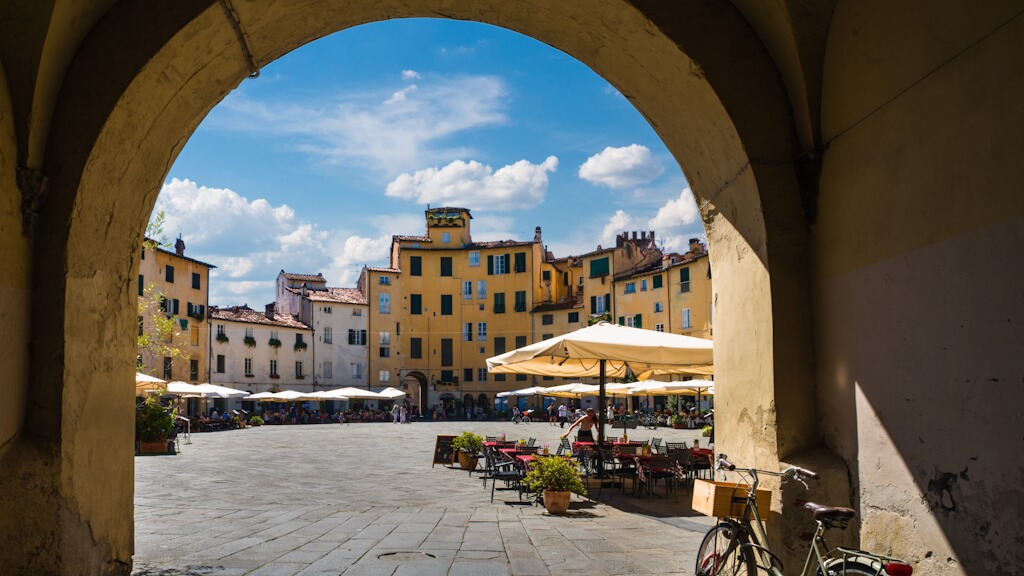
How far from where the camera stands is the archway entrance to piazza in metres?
4.95

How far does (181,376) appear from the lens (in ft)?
161

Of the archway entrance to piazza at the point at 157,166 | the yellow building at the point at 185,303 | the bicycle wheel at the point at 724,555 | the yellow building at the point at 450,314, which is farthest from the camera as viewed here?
the yellow building at the point at 450,314

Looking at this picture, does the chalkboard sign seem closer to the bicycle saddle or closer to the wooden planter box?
the wooden planter box

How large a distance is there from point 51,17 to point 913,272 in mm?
4899

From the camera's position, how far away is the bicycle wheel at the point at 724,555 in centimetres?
481

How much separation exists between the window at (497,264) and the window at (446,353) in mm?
6165

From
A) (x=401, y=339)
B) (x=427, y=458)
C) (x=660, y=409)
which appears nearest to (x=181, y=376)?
(x=401, y=339)

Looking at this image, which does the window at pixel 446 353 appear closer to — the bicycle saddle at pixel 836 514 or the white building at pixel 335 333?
the white building at pixel 335 333

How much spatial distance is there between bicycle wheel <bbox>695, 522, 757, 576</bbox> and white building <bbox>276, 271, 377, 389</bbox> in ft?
185

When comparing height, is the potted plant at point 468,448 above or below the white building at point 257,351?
below

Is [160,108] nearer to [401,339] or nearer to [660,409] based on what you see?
[660,409]

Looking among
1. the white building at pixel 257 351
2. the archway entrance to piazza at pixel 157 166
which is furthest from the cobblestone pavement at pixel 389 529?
the white building at pixel 257 351

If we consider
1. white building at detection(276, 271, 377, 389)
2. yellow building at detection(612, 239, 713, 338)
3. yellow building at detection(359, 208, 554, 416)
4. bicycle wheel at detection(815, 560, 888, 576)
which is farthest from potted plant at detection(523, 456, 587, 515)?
white building at detection(276, 271, 377, 389)

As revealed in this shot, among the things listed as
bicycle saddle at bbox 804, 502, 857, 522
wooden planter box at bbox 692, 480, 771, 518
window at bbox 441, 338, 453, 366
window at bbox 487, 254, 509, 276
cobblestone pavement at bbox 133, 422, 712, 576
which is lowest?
cobblestone pavement at bbox 133, 422, 712, 576
